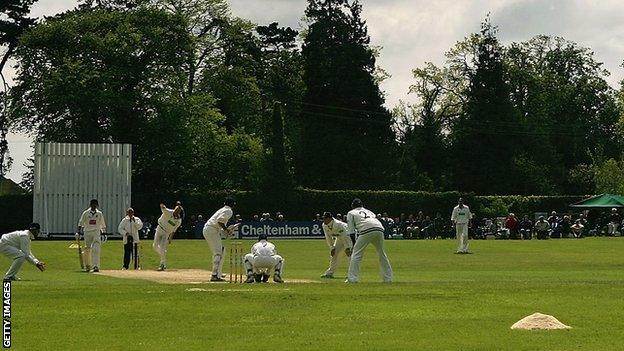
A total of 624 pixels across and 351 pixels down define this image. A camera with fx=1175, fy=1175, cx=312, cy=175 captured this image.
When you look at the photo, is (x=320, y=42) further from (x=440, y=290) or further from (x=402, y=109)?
(x=440, y=290)

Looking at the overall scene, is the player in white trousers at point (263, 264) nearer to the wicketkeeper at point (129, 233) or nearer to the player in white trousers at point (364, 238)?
the player in white trousers at point (364, 238)

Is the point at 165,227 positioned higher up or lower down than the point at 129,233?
higher up

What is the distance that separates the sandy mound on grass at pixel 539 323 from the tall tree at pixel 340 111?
76.5m

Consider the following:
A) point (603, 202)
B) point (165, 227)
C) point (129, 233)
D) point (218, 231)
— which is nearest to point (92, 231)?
point (165, 227)

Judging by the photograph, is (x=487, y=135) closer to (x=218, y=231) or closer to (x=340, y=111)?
(x=340, y=111)

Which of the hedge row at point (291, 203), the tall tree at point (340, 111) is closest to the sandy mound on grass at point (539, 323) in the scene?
the hedge row at point (291, 203)

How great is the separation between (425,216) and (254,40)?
2853cm

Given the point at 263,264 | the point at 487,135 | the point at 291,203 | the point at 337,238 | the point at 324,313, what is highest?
the point at 487,135

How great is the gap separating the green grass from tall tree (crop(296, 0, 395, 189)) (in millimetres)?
60491

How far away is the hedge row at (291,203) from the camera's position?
73625mm

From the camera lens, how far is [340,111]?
319 feet

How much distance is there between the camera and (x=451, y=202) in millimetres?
79562

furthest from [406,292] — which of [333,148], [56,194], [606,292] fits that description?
[333,148]

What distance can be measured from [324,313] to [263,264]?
29.8 feet
